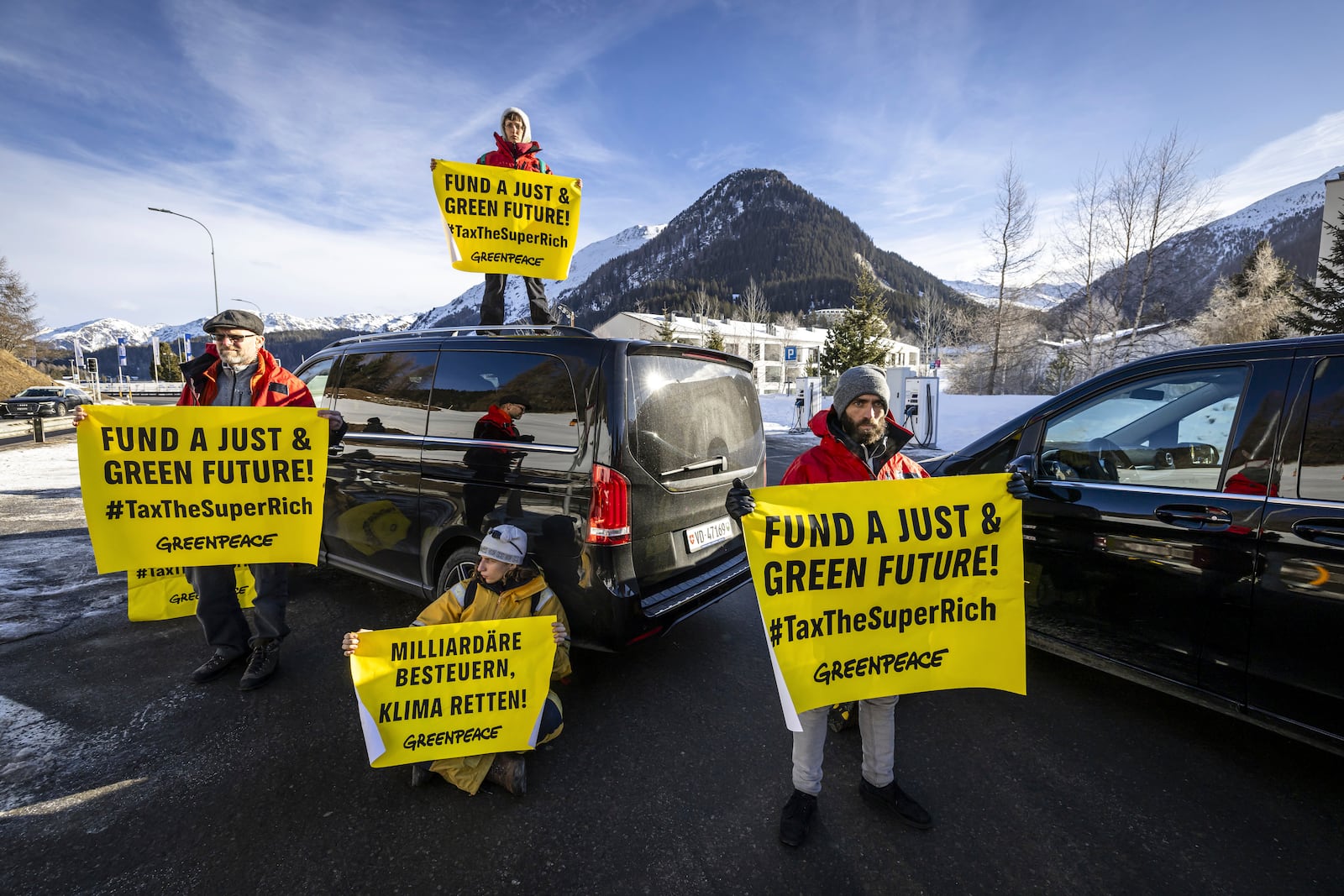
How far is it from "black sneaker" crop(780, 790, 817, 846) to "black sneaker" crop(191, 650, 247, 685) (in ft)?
10.7

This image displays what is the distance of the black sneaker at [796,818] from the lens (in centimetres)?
218

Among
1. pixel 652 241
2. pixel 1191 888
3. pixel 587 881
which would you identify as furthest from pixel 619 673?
pixel 652 241

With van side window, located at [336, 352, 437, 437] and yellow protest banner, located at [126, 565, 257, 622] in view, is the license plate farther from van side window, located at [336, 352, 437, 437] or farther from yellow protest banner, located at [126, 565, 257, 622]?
yellow protest banner, located at [126, 565, 257, 622]

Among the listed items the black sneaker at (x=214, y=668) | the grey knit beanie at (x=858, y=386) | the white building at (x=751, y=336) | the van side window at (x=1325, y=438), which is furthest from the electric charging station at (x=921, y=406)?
the white building at (x=751, y=336)

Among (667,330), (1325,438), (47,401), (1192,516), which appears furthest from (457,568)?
(667,330)

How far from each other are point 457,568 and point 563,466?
1.03 m

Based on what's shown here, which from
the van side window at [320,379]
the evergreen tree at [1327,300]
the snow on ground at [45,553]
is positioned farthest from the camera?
the evergreen tree at [1327,300]

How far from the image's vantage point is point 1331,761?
2.62 meters

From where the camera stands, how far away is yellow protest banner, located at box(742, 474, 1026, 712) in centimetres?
217

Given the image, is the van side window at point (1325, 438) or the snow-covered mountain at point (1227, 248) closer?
the van side window at point (1325, 438)

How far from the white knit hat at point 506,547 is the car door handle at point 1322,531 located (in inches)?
123

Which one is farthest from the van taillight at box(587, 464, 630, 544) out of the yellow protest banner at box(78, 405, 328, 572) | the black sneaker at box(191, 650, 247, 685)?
the black sneaker at box(191, 650, 247, 685)

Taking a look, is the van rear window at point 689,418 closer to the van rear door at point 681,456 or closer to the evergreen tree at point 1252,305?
the van rear door at point 681,456

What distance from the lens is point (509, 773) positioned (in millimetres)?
2455
